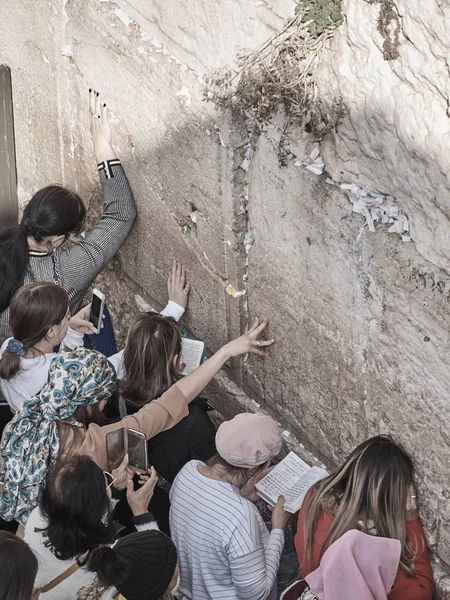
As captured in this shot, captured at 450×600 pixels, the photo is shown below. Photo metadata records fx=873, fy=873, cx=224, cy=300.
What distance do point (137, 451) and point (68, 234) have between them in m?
1.36

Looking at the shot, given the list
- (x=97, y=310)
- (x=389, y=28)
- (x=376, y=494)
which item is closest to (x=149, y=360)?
(x=97, y=310)

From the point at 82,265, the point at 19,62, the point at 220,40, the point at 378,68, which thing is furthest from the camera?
the point at 19,62

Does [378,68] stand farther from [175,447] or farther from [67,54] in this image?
[67,54]

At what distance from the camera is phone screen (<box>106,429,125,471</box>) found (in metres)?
3.29

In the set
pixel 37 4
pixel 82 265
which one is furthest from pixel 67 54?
pixel 82 265

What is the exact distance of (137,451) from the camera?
3.32m

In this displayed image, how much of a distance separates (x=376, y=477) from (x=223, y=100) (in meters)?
1.57

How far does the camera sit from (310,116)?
10.1 feet

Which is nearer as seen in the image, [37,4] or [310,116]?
[310,116]

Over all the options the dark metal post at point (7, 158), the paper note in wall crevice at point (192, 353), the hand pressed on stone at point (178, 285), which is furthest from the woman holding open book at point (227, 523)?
the dark metal post at point (7, 158)

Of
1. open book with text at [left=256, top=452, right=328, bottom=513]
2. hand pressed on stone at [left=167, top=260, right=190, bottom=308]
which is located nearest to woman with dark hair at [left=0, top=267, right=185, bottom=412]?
hand pressed on stone at [left=167, top=260, right=190, bottom=308]

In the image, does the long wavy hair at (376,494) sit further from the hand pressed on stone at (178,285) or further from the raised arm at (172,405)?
the hand pressed on stone at (178,285)

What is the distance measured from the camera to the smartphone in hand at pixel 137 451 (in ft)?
10.8

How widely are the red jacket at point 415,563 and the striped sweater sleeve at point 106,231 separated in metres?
1.72
